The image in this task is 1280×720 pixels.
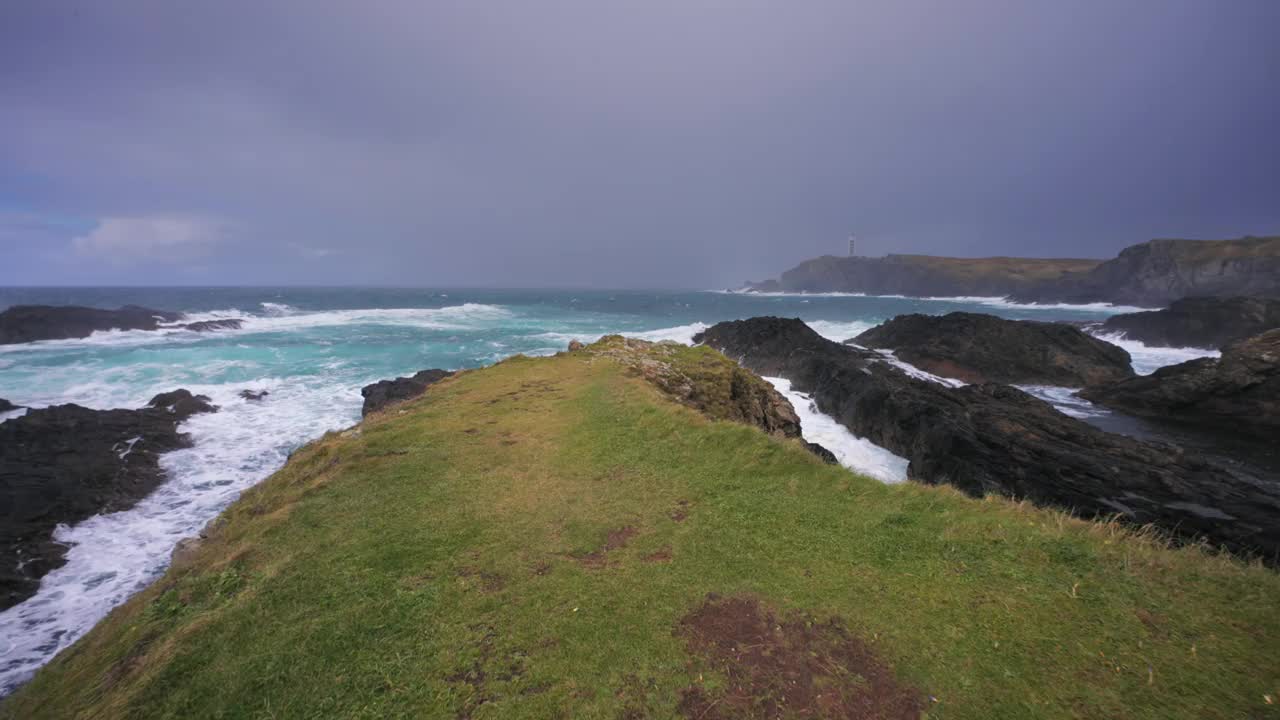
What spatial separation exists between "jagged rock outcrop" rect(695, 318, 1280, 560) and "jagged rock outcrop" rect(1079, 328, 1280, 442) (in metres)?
7.84

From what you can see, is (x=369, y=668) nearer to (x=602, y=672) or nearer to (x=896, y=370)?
(x=602, y=672)

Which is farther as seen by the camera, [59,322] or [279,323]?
[279,323]

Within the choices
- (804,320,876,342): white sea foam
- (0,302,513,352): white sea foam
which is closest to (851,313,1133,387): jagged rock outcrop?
(804,320,876,342): white sea foam

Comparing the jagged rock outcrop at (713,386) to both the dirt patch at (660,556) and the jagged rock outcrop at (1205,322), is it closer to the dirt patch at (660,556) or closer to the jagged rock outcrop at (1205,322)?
the dirt patch at (660,556)

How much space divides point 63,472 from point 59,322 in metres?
56.7

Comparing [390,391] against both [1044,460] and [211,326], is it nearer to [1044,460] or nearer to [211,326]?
[1044,460]

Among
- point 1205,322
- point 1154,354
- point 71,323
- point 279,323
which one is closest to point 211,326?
point 279,323

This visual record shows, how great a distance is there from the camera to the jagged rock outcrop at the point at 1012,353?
33.4 m

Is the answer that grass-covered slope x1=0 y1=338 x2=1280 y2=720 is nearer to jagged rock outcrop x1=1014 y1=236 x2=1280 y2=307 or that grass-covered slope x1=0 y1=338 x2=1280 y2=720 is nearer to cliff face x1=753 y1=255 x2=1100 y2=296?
jagged rock outcrop x1=1014 y1=236 x2=1280 y2=307

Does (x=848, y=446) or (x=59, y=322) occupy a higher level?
(x=59, y=322)

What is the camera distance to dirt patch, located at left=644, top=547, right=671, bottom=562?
634cm

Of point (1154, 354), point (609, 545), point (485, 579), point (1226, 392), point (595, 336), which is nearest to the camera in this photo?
point (485, 579)

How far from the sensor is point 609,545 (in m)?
6.75

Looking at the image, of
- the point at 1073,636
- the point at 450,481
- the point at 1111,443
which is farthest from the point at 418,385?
the point at 1111,443
